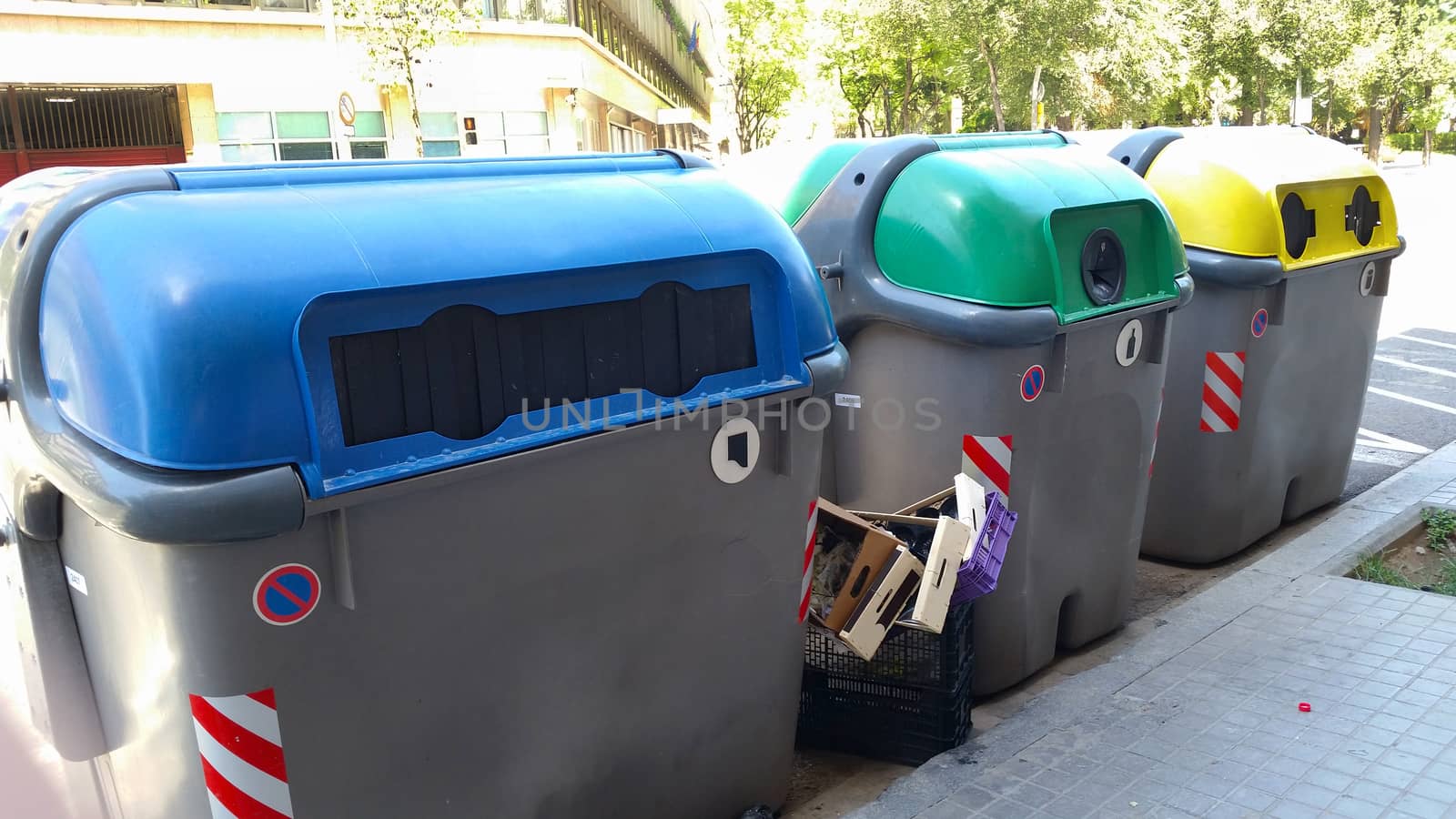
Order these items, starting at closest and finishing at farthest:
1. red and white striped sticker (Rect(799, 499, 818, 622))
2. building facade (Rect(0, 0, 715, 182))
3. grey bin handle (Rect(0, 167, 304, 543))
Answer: grey bin handle (Rect(0, 167, 304, 543)) → red and white striped sticker (Rect(799, 499, 818, 622)) → building facade (Rect(0, 0, 715, 182))

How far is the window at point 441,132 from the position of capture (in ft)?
86.7

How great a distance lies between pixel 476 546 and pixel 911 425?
2046mm

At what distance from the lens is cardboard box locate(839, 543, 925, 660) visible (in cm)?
357

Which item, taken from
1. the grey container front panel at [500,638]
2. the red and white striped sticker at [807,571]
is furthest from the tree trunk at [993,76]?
the grey container front panel at [500,638]

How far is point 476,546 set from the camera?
2504 mm

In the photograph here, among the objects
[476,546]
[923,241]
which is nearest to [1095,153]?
[923,241]

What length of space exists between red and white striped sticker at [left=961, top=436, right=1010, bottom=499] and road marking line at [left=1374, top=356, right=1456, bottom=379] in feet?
25.9

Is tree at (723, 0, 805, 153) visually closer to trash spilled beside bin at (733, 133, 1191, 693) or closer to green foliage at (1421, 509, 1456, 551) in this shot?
green foliage at (1421, 509, 1456, 551)

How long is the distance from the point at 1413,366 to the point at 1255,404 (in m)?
6.11

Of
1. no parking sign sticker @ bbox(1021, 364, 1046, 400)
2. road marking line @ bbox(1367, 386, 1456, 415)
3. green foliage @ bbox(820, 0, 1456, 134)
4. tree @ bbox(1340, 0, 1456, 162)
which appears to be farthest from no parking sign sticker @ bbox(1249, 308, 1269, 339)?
tree @ bbox(1340, 0, 1456, 162)

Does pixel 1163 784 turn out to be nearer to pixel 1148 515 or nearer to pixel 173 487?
pixel 1148 515

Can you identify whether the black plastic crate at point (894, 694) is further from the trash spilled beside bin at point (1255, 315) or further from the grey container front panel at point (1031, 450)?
the trash spilled beside bin at point (1255, 315)

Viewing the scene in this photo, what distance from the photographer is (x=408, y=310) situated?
2391 millimetres

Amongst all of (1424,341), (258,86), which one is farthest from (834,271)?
(258,86)
